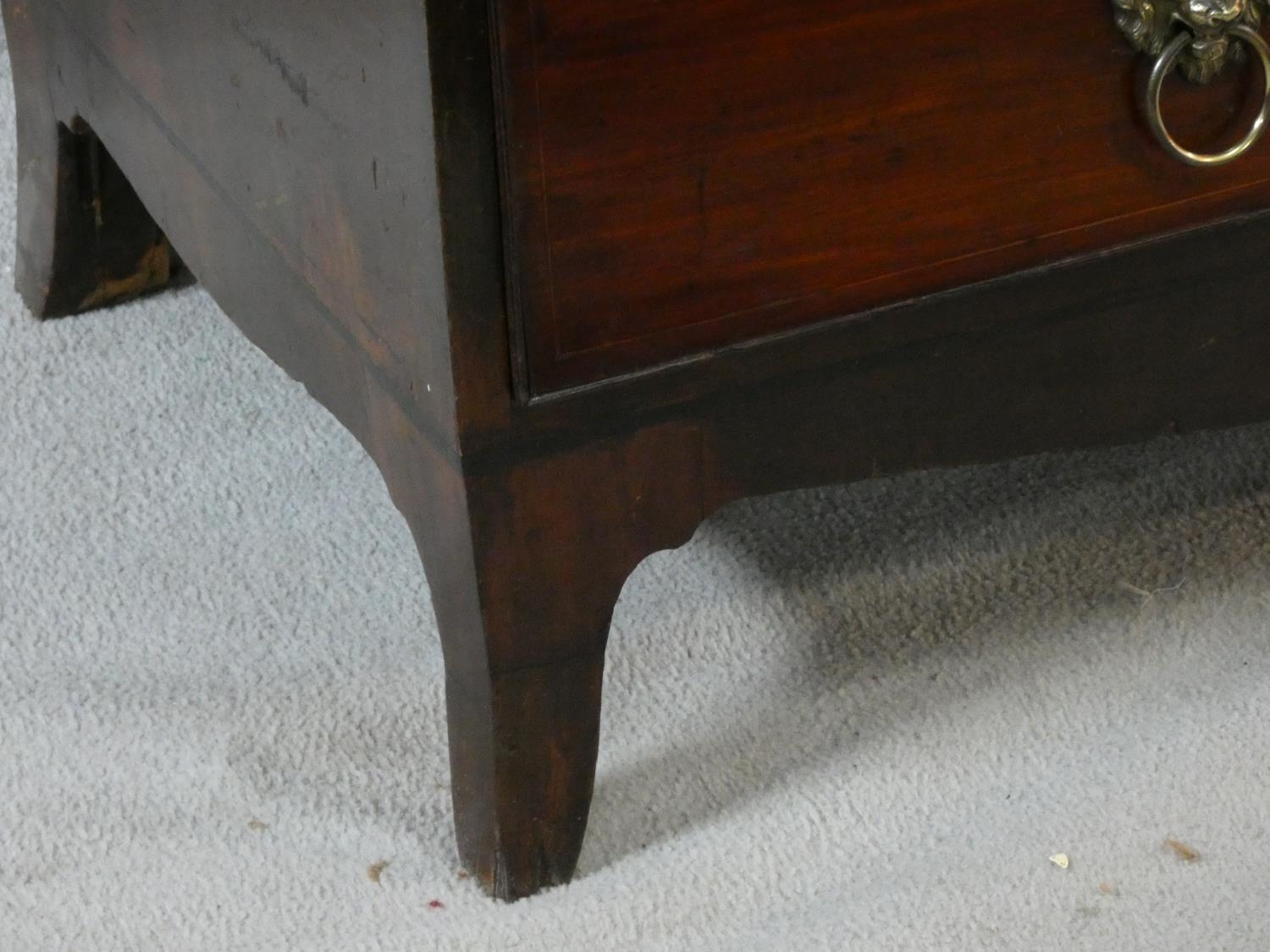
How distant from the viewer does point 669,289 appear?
745 millimetres

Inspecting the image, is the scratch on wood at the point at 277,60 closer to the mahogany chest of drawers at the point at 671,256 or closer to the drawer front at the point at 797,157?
the mahogany chest of drawers at the point at 671,256

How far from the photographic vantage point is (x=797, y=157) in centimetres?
74

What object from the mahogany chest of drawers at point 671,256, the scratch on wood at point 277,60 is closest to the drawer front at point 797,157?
the mahogany chest of drawers at point 671,256

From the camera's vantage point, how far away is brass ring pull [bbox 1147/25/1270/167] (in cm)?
77

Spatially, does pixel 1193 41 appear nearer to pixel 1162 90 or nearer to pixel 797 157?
pixel 1162 90

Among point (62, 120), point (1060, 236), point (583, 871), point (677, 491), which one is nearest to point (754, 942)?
point (583, 871)

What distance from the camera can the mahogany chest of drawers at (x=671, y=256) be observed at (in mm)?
697

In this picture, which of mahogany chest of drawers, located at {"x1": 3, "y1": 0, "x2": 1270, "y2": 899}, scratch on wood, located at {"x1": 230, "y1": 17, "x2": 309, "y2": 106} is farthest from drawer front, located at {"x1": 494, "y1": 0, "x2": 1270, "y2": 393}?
scratch on wood, located at {"x1": 230, "y1": 17, "x2": 309, "y2": 106}

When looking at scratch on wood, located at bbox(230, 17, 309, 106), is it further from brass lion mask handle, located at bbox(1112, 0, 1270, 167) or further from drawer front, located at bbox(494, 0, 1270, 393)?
brass lion mask handle, located at bbox(1112, 0, 1270, 167)

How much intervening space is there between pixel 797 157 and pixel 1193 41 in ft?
0.59

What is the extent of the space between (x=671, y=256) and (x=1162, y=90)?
235 millimetres

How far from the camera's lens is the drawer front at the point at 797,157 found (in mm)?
691

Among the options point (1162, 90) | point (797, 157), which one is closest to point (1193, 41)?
point (1162, 90)

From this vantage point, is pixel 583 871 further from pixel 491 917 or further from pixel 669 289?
pixel 669 289
